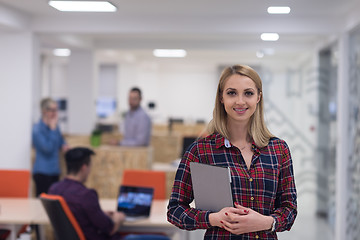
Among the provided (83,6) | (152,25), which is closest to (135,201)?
(83,6)

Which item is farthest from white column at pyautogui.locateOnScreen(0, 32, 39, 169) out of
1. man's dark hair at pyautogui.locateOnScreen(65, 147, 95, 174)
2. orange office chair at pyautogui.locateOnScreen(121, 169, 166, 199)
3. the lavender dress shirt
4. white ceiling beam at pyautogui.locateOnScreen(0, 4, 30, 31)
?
the lavender dress shirt

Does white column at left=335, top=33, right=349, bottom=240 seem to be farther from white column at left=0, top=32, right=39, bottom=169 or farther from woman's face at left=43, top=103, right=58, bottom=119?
white column at left=0, top=32, right=39, bottom=169

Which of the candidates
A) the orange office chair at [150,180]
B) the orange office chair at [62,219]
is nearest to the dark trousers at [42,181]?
the orange office chair at [150,180]

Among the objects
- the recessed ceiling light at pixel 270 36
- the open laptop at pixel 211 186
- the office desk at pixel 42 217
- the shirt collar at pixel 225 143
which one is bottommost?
the office desk at pixel 42 217

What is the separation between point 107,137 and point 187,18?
348 centimetres

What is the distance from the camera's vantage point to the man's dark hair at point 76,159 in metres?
3.78

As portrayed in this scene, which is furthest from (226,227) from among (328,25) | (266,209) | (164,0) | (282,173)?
(328,25)

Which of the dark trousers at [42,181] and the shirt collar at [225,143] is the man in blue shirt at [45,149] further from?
the shirt collar at [225,143]

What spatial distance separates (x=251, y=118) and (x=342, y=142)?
160 inches

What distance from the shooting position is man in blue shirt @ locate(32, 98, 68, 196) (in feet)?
19.2

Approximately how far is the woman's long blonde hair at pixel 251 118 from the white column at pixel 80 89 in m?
6.99

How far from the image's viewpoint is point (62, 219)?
3.45 meters

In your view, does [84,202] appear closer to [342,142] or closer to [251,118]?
[251,118]

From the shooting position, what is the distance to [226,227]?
69.5 inches
